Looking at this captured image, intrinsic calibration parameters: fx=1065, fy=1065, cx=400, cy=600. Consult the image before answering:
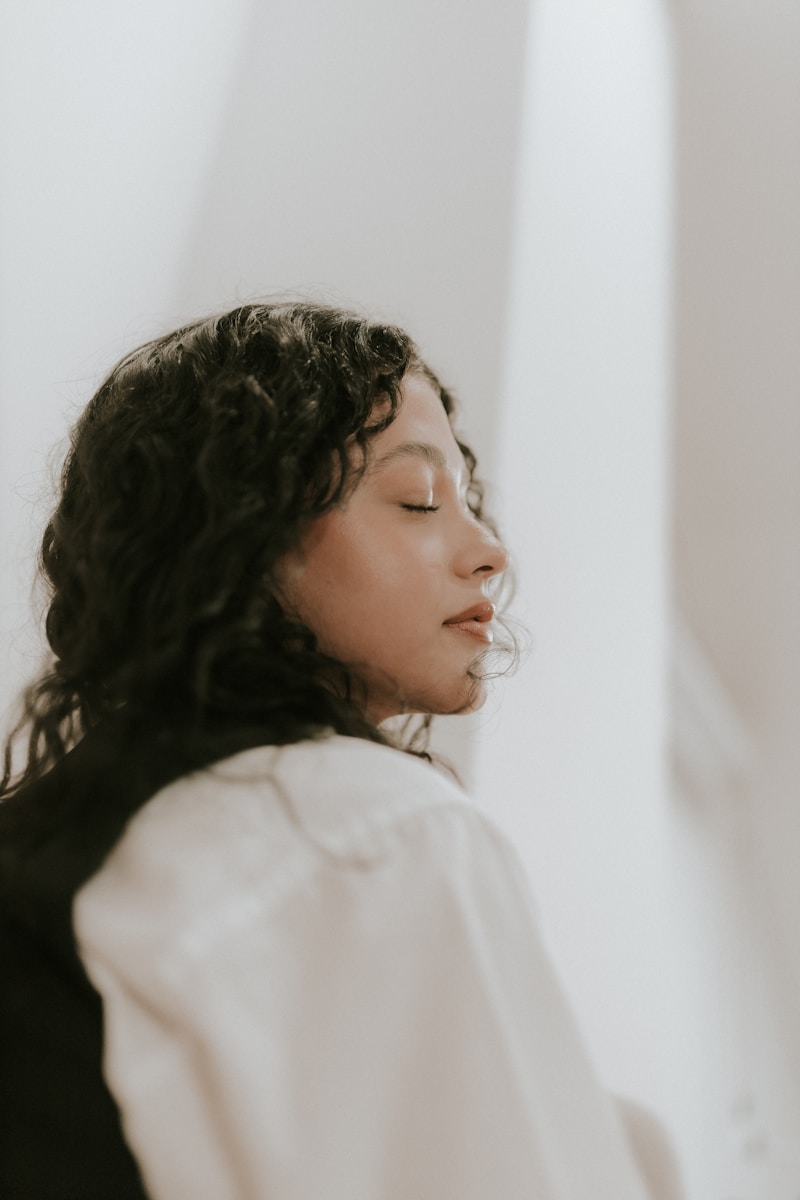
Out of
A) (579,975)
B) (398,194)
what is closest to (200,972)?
(579,975)

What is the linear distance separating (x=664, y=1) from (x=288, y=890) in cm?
182

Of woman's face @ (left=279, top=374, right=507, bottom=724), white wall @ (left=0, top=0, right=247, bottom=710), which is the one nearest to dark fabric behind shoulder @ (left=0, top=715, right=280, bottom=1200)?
woman's face @ (left=279, top=374, right=507, bottom=724)

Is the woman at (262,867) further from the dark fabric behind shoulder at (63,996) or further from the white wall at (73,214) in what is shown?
the white wall at (73,214)

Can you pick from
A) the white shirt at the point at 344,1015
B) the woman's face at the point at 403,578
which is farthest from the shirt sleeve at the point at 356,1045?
the woman's face at the point at 403,578

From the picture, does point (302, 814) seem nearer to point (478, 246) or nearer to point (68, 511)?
point (68, 511)

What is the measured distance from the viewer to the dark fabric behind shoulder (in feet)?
1.43

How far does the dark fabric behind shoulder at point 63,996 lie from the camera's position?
44 centimetres

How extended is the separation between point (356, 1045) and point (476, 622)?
322mm

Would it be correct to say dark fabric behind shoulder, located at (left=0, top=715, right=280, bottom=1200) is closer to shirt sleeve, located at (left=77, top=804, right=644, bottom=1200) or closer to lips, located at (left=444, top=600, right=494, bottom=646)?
shirt sleeve, located at (left=77, top=804, right=644, bottom=1200)

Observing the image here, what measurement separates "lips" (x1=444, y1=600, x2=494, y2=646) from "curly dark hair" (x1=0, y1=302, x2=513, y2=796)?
82 millimetres

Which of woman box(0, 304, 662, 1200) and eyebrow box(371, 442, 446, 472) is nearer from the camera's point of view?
woman box(0, 304, 662, 1200)

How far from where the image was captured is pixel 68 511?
65 centimetres

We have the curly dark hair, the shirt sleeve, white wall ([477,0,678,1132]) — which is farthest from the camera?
white wall ([477,0,678,1132])

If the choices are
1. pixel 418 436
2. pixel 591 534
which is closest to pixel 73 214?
pixel 418 436
